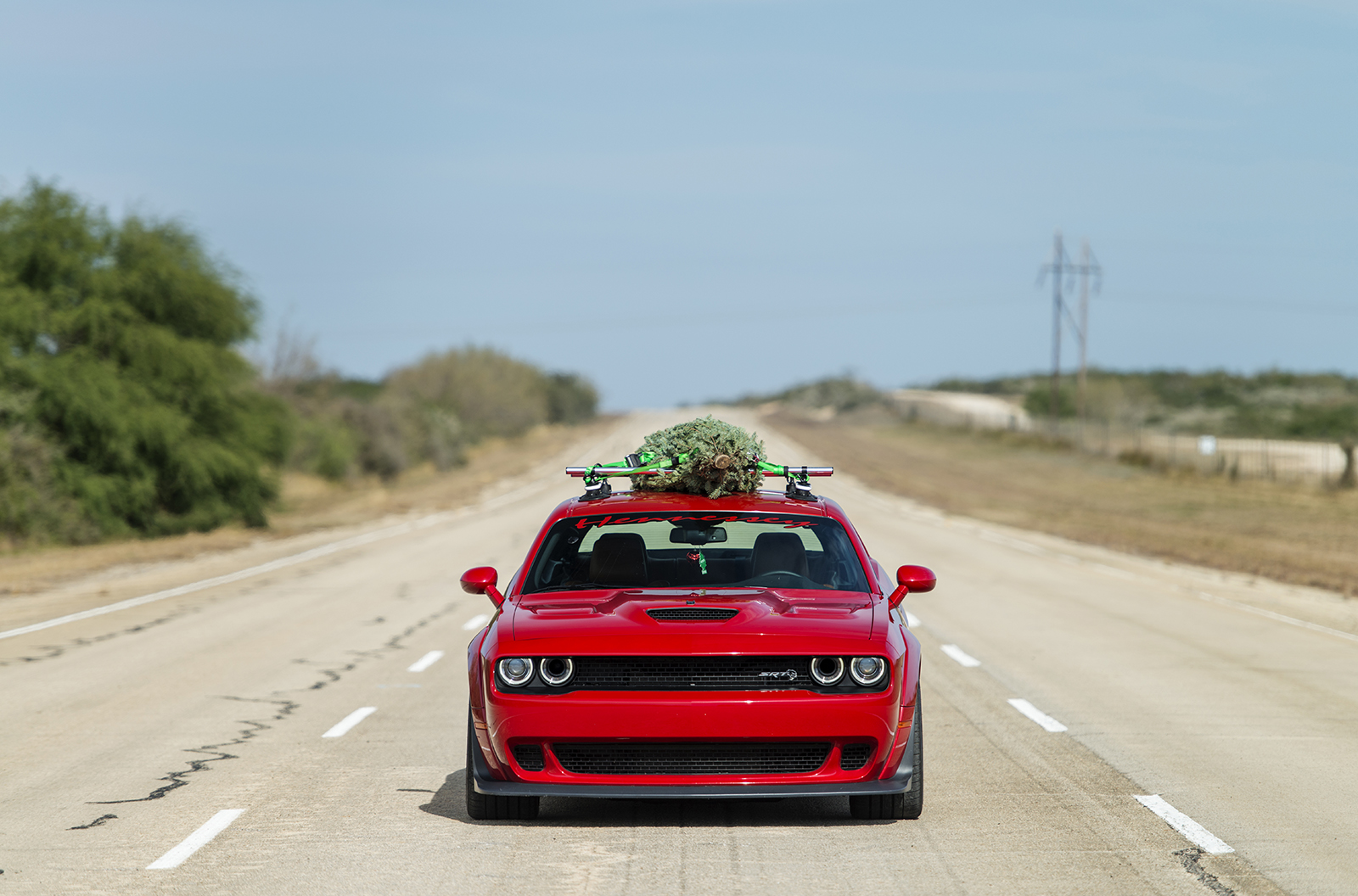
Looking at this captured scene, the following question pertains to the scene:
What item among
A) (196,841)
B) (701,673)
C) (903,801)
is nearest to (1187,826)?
(903,801)

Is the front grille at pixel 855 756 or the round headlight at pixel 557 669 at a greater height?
the round headlight at pixel 557 669

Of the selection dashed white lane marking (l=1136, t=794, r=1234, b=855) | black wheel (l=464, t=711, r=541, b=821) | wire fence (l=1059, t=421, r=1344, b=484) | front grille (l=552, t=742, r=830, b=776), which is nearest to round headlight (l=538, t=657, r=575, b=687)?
front grille (l=552, t=742, r=830, b=776)

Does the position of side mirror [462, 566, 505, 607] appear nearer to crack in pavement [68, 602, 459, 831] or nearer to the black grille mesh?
the black grille mesh

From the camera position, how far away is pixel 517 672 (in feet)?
20.7

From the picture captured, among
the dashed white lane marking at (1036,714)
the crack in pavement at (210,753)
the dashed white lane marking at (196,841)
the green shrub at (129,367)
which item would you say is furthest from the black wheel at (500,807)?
the green shrub at (129,367)

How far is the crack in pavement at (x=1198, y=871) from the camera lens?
5469mm

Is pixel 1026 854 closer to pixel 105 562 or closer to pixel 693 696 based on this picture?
Answer: pixel 693 696

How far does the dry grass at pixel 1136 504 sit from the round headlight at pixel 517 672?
1590 centimetres

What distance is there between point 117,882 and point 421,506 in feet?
124

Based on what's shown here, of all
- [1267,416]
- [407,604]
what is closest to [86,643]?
[407,604]

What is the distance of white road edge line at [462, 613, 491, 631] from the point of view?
15.0m

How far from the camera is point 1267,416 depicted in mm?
103062

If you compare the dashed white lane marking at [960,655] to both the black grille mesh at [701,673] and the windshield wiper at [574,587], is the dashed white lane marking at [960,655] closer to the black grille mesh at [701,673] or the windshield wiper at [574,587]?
the windshield wiper at [574,587]

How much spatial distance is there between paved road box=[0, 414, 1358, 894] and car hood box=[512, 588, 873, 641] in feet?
2.99
